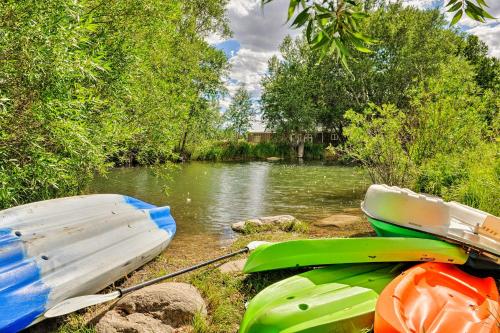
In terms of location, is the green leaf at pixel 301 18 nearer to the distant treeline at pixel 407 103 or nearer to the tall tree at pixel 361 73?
the distant treeline at pixel 407 103

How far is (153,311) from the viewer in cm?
286

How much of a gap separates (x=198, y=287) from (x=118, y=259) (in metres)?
1.12

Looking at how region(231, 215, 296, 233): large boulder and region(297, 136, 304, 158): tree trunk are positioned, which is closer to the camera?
region(231, 215, 296, 233): large boulder

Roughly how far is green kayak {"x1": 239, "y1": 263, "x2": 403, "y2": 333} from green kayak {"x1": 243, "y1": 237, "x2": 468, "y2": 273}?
0.14 metres

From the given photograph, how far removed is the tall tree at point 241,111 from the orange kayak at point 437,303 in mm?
34640

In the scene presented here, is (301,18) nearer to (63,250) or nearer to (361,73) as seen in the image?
(63,250)

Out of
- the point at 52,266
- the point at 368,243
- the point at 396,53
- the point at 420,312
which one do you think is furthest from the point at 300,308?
the point at 396,53

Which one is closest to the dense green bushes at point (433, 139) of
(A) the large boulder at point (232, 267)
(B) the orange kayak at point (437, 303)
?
(B) the orange kayak at point (437, 303)

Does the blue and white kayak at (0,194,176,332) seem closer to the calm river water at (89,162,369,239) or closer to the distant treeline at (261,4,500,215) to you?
the calm river water at (89,162,369,239)

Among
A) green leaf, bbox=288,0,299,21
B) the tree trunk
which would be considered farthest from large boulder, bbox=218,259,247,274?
the tree trunk

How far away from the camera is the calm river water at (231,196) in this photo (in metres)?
7.78

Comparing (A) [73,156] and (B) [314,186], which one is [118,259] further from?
(B) [314,186]

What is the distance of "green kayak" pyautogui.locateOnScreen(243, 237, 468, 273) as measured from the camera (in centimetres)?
329

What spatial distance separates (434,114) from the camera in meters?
7.37
